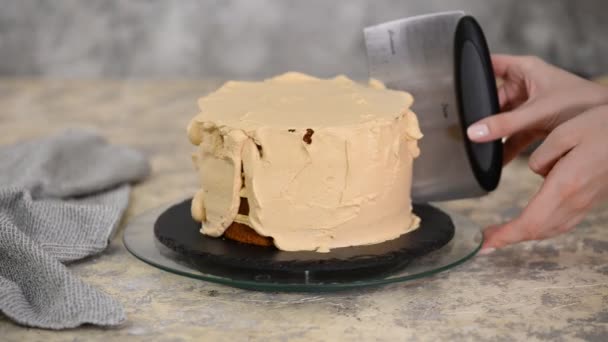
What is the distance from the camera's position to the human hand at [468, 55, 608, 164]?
4.36 ft

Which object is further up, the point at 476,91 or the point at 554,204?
the point at 476,91

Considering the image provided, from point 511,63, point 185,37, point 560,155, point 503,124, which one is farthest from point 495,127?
point 185,37

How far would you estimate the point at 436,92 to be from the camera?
142cm

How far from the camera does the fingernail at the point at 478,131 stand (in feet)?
4.35

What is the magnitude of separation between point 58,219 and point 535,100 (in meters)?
0.75

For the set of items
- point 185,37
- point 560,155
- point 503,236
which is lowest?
point 185,37

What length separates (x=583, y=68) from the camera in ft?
9.89

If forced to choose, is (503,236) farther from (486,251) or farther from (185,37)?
(185,37)

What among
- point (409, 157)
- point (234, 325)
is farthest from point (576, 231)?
point (234, 325)

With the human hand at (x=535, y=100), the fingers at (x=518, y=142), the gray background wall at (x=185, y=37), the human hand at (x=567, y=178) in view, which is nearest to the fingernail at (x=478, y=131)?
the human hand at (x=535, y=100)

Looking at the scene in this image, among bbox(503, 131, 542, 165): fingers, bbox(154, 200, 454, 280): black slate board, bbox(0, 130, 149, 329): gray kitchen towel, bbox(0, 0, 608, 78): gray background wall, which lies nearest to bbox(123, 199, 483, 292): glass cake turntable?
bbox(154, 200, 454, 280): black slate board

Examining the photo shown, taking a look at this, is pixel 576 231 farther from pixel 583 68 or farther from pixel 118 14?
pixel 118 14

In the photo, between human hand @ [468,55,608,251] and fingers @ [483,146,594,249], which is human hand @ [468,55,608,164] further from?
fingers @ [483,146,594,249]

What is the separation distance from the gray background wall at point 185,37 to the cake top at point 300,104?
180 centimetres
